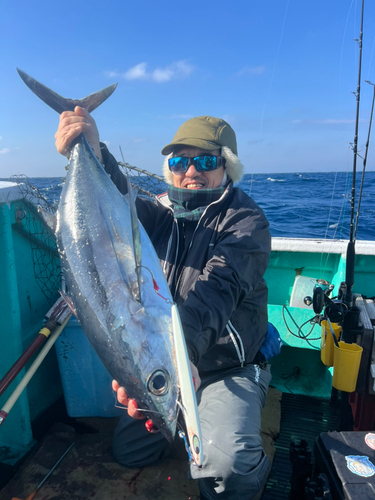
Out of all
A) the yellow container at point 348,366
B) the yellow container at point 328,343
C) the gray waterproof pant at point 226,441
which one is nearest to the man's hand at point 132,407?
the gray waterproof pant at point 226,441

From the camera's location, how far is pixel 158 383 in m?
1.33

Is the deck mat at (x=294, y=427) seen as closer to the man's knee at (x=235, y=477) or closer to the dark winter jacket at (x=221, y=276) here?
the man's knee at (x=235, y=477)

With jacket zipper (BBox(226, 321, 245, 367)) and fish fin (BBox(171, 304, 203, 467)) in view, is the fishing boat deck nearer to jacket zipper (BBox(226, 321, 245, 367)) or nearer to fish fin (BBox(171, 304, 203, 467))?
jacket zipper (BBox(226, 321, 245, 367))

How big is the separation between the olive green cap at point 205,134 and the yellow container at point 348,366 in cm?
155

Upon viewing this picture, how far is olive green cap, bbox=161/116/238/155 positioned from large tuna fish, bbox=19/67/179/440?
71 cm

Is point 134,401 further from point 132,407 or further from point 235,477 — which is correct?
point 235,477

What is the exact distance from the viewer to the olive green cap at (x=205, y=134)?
227 centimetres

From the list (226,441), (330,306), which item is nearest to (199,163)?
(330,306)

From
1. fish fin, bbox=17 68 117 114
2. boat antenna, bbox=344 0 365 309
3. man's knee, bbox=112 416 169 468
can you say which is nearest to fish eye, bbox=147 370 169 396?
man's knee, bbox=112 416 169 468

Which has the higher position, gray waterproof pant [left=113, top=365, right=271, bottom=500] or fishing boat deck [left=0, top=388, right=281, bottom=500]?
gray waterproof pant [left=113, top=365, right=271, bottom=500]

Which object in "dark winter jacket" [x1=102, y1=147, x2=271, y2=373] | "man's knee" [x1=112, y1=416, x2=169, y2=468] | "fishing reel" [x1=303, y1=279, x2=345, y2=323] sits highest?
"dark winter jacket" [x1=102, y1=147, x2=271, y2=373]

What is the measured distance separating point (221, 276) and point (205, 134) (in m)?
1.08

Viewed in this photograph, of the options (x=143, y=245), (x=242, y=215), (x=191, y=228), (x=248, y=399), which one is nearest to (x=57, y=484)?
(x=248, y=399)

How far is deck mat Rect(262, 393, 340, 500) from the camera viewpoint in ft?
6.87
